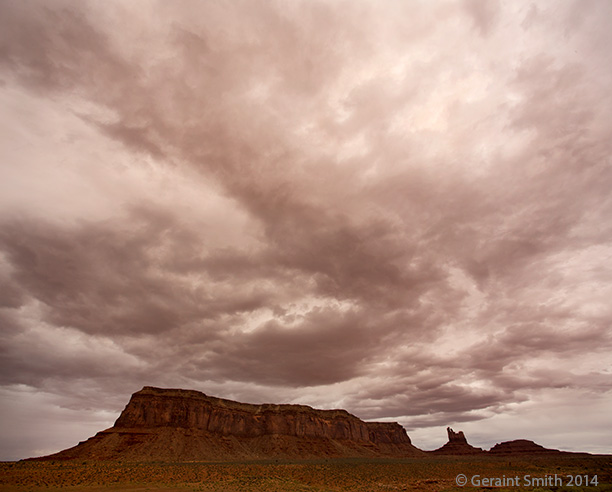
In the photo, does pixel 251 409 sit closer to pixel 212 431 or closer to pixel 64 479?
pixel 212 431

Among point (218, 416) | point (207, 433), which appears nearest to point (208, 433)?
point (207, 433)

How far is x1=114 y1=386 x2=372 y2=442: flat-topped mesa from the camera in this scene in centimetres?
14500

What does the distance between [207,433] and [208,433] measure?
758mm

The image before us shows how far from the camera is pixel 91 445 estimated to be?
117125mm

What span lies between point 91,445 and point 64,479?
290 feet

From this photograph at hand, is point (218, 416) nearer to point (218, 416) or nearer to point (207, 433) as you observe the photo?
point (218, 416)

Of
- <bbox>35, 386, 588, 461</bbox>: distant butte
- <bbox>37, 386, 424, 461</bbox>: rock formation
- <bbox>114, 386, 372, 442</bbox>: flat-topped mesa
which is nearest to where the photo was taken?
<bbox>35, 386, 588, 461</bbox>: distant butte

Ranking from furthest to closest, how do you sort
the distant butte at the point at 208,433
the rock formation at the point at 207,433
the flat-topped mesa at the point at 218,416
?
the flat-topped mesa at the point at 218,416 → the rock formation at the point at 207,433 → the distant butte at the point at 208,433

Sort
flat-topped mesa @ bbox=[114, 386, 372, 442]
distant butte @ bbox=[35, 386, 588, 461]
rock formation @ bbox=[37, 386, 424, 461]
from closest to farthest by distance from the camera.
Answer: distant butte @ bbox=[35, 386, 588, 461]
rock formation @ bbox=[37, 386, 424, 461]
flat-topped mesa @ bbox=[114, 386, 372, 442]

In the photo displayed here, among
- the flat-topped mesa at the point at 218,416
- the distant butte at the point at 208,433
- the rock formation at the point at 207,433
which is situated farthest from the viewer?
the flat-topped mesa at the point at 218,416

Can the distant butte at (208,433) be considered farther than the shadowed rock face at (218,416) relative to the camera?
No

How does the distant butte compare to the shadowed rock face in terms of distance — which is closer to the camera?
the distant butte

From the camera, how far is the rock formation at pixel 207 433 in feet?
388

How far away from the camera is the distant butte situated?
117562 millimetres
